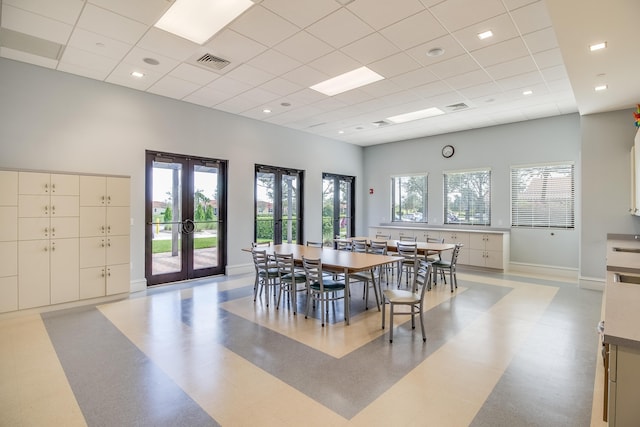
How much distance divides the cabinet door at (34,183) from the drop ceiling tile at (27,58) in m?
1.62

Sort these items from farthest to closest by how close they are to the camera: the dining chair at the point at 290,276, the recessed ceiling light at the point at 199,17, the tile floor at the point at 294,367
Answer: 1. the dining chair at the point at 290,276
2. the recessed ceiling light at the point at 199,17
3. the tile floor at the point at 294,367

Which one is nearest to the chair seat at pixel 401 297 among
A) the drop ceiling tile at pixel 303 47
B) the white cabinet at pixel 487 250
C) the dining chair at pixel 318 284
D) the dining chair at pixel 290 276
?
the dining chair at pixel 318 284

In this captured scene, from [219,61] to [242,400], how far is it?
13.7ft

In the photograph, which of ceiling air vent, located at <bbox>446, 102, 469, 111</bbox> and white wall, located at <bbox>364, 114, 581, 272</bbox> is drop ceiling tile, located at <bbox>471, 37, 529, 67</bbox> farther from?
white wall, located at <bbox>364, 114, 581, 272</bbox>

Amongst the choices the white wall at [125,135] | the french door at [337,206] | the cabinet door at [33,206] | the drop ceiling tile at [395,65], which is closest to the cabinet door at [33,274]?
the cabinet door at [33,206]

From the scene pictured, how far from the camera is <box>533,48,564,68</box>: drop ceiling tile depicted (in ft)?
13.6

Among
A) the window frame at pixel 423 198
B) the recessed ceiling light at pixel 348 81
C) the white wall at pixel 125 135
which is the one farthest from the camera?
the window frame at pixel 423 198

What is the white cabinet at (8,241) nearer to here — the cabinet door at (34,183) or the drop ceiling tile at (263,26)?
→ the cabinet door at (34,183)

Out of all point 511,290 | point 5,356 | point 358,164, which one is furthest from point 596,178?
point 5,356

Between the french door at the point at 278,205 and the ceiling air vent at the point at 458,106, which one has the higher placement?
the ceiling air vent at the point at 458,106

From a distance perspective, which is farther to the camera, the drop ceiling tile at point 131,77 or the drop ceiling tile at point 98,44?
the drop ceiling tile at point 131,77

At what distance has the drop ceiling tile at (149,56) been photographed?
4301 millimetres

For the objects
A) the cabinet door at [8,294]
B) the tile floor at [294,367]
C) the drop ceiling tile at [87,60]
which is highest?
the drop ceiling tile at [87,60]

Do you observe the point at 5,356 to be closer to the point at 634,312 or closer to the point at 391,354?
the point at 391,354
